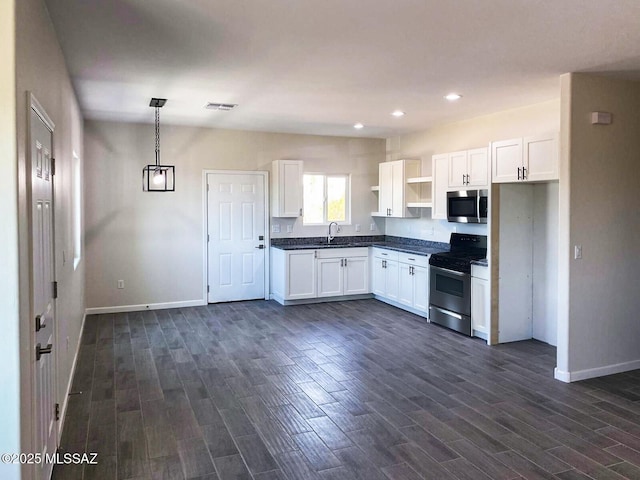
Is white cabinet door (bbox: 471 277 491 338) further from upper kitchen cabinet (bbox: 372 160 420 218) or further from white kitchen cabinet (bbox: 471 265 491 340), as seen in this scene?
upper kitchen cabinet (bbox: 372 160 420 218)

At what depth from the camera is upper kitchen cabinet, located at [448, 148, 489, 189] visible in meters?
5.85

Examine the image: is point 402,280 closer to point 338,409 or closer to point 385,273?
point 385,273

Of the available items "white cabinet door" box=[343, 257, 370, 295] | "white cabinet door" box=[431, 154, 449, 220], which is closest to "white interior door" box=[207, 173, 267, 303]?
"white cabinet door" box=[343, 257, 370, 295]

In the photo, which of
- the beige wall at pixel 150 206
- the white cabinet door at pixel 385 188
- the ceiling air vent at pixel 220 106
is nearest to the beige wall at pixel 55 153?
the ceiling air vent at pixel 220 106

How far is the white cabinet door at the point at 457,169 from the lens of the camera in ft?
20.2

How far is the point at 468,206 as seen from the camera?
6.10 meters

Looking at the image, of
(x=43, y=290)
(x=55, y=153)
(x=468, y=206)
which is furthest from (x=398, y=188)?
(x=43, y=290)

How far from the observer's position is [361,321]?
6.63m

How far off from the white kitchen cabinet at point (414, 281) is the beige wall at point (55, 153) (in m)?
4.23

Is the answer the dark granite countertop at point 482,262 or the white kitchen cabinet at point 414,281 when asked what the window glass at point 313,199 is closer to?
the white kitchen cabinet at point 414,281

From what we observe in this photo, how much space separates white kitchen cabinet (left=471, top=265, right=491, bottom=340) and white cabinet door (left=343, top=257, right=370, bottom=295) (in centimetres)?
240

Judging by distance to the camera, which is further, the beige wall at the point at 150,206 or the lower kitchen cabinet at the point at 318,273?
the lower kitchen cabinet at the point at 318,273

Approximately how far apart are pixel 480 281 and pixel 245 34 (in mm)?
3774

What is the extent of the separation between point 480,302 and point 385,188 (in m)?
2.85
